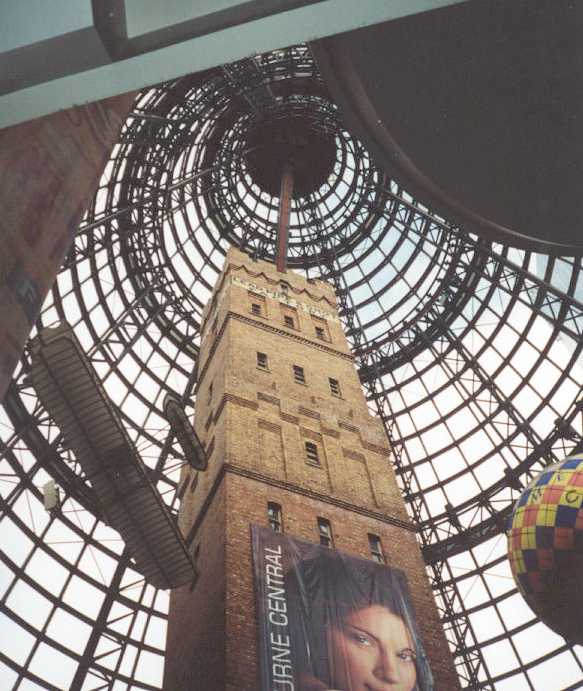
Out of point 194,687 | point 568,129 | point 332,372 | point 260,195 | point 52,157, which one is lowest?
point 52,157

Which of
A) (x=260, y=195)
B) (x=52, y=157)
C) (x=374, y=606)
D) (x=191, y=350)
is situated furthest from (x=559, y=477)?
(x=260, y=195)

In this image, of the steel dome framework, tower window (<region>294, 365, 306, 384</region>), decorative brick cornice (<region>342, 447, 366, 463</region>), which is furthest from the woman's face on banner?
the steel dome framework

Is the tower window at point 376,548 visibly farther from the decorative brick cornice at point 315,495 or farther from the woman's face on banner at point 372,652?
the woman's face on banner at point 372,652

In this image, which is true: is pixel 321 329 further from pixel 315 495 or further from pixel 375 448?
pixel 315 495

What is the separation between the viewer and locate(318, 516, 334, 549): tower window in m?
16.4

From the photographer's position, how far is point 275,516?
16328 millimetres

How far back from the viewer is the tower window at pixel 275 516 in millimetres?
15919

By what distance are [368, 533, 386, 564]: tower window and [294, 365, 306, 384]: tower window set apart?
7220mm

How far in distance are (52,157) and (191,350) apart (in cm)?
3323

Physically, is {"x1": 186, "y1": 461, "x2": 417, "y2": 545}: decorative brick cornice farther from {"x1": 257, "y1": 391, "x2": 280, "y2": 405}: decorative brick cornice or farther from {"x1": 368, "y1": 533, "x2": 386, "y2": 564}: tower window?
{"x1": 257, "y1": 391, "x2": 280, "y2": 405}: decorative brick cornice

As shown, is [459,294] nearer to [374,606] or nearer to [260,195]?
[260,195]

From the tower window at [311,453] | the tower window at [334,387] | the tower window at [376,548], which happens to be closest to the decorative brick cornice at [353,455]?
the tower window at [311,453]

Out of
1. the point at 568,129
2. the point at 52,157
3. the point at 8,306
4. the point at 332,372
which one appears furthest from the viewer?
the point at 332,372

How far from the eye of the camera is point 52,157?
2.05 metres
